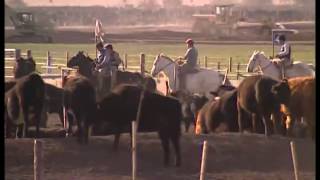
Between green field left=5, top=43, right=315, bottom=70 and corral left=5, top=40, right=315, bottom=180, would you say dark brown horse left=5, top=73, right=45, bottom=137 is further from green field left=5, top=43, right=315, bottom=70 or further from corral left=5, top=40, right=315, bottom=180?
green field left=5, top=43, right=315, bottom=70

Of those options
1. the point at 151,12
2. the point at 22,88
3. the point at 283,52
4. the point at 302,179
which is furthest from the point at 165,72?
the point at 302,179

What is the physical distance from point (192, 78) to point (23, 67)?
480 centimetres

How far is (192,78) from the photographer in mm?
16578

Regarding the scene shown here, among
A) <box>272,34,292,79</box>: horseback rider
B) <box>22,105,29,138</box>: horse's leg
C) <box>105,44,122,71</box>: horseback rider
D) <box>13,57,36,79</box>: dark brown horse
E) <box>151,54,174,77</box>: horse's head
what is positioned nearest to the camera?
<box>22,105,29,138</box>: horse's leg

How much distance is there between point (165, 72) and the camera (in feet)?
54.0

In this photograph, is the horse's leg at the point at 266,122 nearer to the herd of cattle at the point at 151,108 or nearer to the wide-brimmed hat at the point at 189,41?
the herd of cattle at the point at 151,108

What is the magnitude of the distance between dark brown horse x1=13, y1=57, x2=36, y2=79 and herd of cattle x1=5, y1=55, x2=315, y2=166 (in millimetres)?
292

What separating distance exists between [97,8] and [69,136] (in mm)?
2066

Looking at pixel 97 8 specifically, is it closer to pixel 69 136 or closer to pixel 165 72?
pixel 69 136

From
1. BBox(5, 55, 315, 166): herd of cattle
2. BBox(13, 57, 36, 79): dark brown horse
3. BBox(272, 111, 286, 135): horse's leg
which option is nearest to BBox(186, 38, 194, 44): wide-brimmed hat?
BBox(5, 55, 315, 166): herd of cattle

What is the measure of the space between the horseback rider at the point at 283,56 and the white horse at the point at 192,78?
169cm

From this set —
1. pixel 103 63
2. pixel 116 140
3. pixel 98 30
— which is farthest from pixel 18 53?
pixel 116 140

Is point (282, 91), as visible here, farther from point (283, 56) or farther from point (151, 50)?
point (151, 50)

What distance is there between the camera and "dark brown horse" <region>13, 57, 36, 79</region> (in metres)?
12.3
